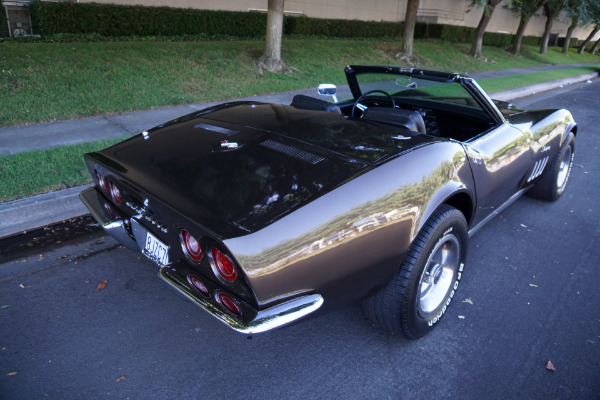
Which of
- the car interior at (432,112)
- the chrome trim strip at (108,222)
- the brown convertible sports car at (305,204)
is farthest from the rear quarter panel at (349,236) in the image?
the chrome trim strip at (108,222)

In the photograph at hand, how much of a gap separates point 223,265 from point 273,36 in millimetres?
8892

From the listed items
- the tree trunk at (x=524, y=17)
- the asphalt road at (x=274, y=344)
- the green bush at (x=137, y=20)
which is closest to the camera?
the asphalt road at (x=274, y=344)

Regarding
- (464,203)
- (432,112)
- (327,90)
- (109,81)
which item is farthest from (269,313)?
(109,81)

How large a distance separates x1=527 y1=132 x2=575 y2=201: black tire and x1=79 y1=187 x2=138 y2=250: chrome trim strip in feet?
12.4

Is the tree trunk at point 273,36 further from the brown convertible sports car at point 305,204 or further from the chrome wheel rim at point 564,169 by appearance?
the brown convertible sports car at point 305,204

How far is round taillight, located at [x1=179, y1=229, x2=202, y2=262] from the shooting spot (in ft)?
6.64

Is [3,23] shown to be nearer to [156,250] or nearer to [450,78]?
[156,250]

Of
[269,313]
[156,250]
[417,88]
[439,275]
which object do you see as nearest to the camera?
[269,313]

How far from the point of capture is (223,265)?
191cm

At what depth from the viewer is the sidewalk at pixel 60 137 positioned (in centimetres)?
373

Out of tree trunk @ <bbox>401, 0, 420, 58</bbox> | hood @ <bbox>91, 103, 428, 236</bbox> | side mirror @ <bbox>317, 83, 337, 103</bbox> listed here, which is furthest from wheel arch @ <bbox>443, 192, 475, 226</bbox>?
tree trunk @ <bbox>401, 0, 420, 58</bbox>

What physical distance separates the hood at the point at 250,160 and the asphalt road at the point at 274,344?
2.69ft

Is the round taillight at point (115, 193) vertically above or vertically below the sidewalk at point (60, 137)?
above

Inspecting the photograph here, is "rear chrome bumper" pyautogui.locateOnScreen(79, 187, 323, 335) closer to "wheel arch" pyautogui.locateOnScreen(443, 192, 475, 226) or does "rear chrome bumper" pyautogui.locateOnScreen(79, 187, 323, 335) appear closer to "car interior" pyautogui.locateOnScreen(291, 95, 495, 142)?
"wheel arch" pyautogui.locateOnScreen(443, 192, 475, 226)
